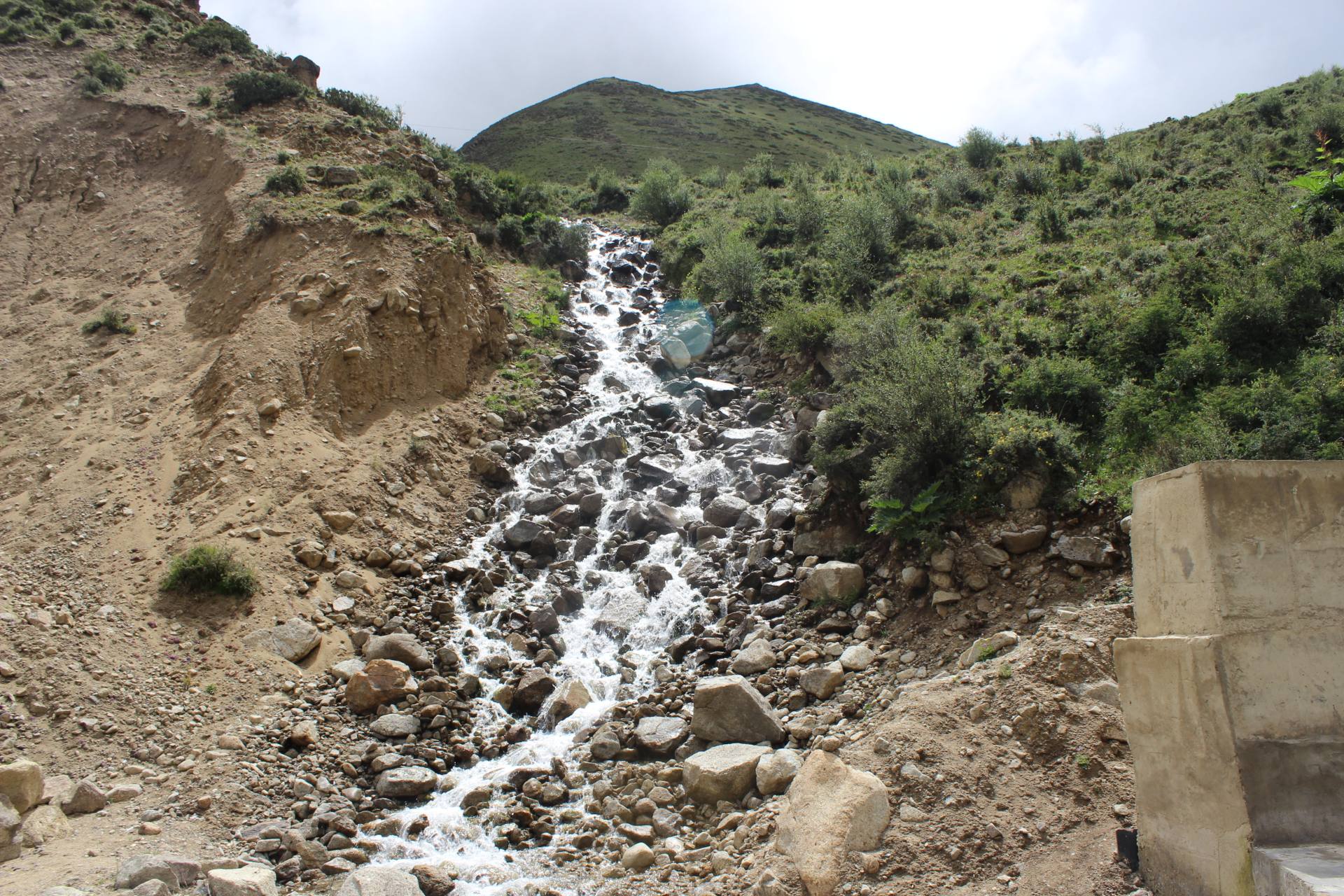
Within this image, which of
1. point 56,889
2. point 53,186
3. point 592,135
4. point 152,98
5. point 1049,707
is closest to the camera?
point 56,889

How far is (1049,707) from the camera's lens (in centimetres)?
571

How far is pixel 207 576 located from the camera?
936 cm

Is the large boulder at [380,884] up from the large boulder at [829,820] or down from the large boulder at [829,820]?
down

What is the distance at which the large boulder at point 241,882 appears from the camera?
18.8 ft

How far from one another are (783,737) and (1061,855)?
117 inches

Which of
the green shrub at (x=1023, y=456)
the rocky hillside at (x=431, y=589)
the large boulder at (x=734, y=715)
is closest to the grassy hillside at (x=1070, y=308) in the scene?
the green shrub at (x=1023, y=456)

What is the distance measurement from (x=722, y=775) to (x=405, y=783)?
11.0ft

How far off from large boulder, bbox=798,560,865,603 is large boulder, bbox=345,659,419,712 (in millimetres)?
4950

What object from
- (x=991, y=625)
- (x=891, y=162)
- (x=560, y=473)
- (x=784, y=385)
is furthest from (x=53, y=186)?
(x=891, y=162)

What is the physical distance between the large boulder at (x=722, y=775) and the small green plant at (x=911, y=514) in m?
3.07

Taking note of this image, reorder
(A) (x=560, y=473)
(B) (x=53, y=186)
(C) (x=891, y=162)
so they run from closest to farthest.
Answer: (A) (x=560, y=473) < (B) (x=53, y=186) < (C) (x=891, y=162)

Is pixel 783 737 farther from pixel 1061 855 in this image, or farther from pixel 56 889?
pixel 56 889

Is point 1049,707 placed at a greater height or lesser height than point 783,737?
greater

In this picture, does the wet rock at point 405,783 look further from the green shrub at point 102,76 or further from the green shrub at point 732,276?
the green shrub at point 102,76
